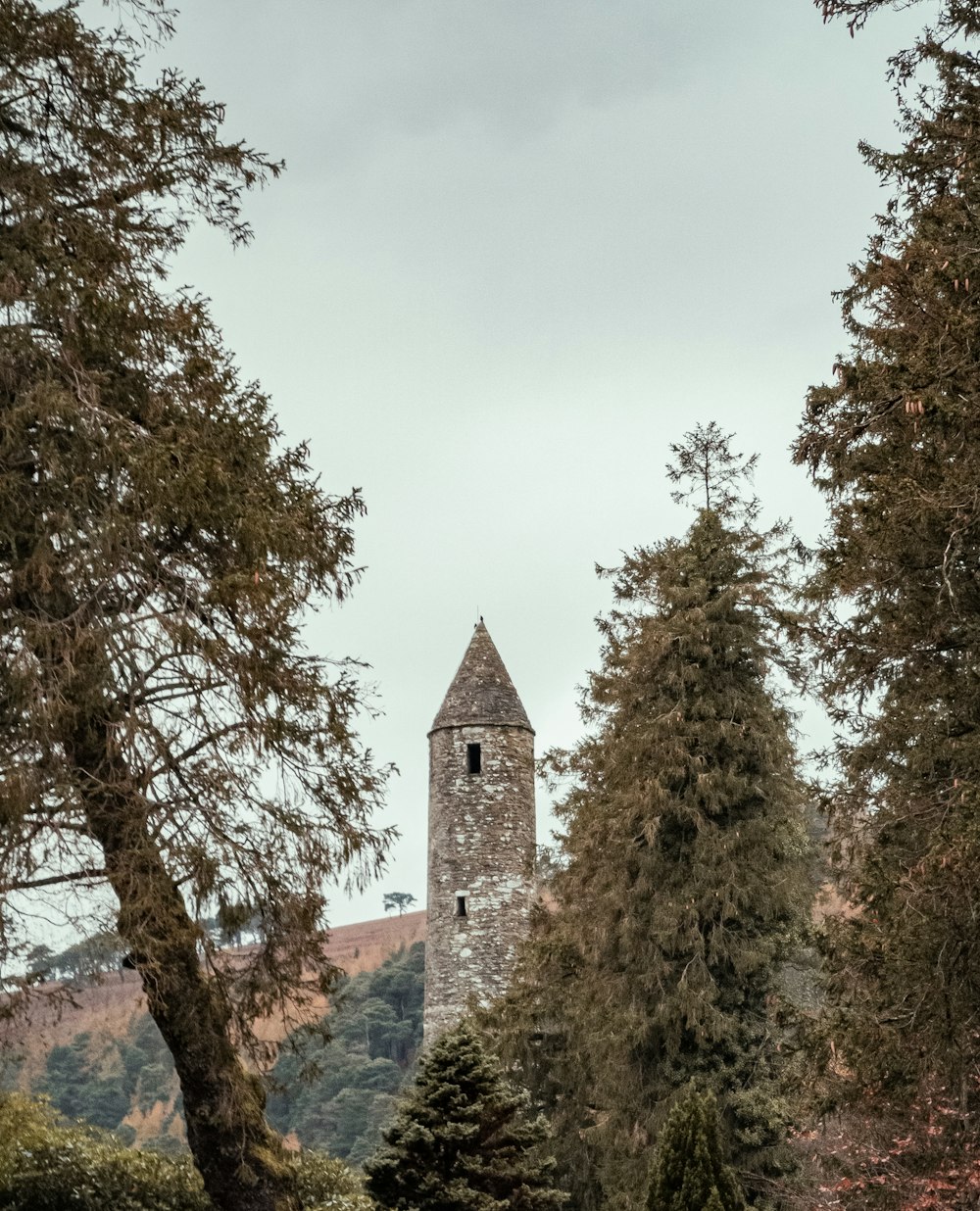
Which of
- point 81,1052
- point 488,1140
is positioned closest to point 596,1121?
point 488,1140

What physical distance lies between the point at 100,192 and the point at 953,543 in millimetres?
7952

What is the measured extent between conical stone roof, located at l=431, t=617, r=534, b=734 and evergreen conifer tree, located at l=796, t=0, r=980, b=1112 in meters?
15.7

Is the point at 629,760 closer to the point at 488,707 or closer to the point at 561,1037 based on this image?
the point at 561,1037

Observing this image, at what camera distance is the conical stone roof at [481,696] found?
28.6 metres

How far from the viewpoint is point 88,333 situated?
37.9ft

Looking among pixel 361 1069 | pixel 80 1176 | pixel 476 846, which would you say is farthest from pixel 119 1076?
pixel 80 1176

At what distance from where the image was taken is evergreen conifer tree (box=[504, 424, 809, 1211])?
58.3 ft

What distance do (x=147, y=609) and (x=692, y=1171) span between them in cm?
Answer: 672

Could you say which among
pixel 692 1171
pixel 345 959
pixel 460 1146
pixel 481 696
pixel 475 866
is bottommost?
pixel 692 1171

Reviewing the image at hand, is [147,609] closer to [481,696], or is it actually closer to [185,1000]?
[185,1000]

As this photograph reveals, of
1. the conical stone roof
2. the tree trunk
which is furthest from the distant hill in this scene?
Answer: the tree trunk

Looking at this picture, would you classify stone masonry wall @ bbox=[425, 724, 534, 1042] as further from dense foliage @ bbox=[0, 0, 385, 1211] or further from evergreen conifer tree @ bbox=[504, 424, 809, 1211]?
dense foliage @ bbox=[0, 0, 385, 1211]

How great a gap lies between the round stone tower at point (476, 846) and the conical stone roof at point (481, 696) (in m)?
0.03

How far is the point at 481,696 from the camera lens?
29047 mm
